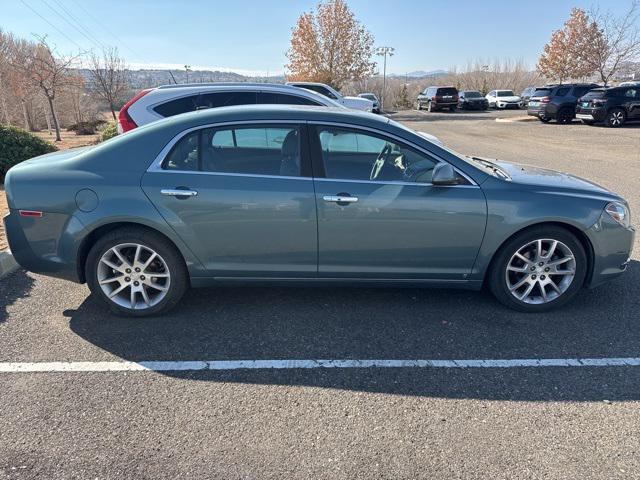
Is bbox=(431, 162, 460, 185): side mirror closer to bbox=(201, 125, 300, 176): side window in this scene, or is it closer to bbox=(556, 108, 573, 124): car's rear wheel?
bbox=(201, 125, 300, 176): side window

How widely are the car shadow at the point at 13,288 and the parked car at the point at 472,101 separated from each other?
40120 mm

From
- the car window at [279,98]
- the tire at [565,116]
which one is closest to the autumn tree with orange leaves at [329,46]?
the tire at [565,116]

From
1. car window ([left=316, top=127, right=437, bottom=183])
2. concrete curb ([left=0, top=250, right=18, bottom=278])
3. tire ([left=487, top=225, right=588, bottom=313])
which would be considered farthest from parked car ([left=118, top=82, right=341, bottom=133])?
tire ([left=487, top=225, right=588, bottom=313])

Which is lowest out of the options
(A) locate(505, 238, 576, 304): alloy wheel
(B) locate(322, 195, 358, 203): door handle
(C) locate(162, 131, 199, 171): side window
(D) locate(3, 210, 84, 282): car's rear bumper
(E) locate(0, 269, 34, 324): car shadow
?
(E) locate(0, 269, 34, 324): car shadow

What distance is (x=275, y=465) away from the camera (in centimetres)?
229

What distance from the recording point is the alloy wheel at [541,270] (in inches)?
147

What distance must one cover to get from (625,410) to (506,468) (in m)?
0.95

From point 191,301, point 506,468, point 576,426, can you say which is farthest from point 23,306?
point 576,426

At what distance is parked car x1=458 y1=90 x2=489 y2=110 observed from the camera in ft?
130

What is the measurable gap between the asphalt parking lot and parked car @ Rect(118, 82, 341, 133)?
11.7ft

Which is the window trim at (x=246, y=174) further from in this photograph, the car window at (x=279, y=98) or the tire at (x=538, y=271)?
the car window at (x=279, y=98)

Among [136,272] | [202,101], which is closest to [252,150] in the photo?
[136,272]

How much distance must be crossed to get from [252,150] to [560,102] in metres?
24.8

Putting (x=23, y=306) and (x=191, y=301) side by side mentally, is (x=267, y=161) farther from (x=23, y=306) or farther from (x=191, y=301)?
(x=23, y=306)
